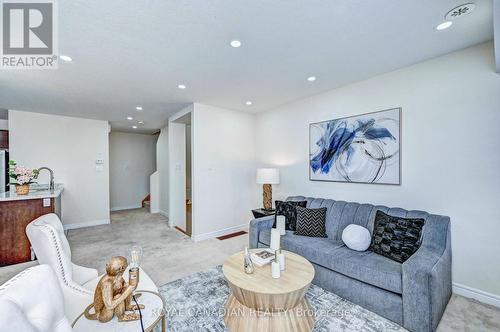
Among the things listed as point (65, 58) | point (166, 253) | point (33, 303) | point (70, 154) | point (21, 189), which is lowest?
point (166, 253)

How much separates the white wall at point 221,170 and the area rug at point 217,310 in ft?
5.49

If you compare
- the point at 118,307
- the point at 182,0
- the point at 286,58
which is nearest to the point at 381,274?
the point at 118,307

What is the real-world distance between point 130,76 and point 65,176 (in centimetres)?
358

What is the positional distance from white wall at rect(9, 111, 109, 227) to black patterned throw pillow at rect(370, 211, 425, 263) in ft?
18.9

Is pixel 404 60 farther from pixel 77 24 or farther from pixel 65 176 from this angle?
pixel 65 176

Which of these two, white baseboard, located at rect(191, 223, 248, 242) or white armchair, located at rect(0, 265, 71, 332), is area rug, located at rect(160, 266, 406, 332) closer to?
white armchair, located at rect(0, 265, 71, 332)

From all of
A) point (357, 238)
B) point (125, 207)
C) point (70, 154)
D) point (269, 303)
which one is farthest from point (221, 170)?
point (125, 207)

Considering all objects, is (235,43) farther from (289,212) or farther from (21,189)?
(21,189)

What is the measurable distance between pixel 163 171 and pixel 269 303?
5.19 metres

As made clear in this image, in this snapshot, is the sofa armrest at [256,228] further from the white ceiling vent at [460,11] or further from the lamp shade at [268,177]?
the white ceiling vent at [460,11]

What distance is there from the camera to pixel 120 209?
22.5 ft

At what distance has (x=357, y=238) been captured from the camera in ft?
7.70

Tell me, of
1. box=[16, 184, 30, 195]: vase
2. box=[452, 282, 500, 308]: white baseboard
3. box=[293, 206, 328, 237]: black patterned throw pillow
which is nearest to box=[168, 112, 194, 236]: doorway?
box=[16, 184, 30, 195]: vase

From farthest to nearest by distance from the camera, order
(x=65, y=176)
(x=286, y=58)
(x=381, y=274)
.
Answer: (x=65, y=176)
(x=286, y=58)
(x=381, y=274)
